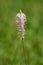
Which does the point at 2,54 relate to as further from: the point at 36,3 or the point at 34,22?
the point at 36,3

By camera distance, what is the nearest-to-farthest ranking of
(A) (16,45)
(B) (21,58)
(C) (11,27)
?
(B) (21,58)
(A) (16,45)
(C) (11,27)

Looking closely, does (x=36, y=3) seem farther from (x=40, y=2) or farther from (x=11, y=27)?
(x=11, y=27)

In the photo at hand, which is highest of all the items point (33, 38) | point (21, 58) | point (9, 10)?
point (9, 10)

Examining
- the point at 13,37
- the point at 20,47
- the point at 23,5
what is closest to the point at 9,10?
the point at 23,5

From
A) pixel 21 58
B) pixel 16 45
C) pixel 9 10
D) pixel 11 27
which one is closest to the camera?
pixel 21 58

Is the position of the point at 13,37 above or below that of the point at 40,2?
below

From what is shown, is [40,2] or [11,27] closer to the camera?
[11,27]

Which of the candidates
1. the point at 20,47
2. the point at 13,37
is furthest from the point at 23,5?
the point at 20,47
